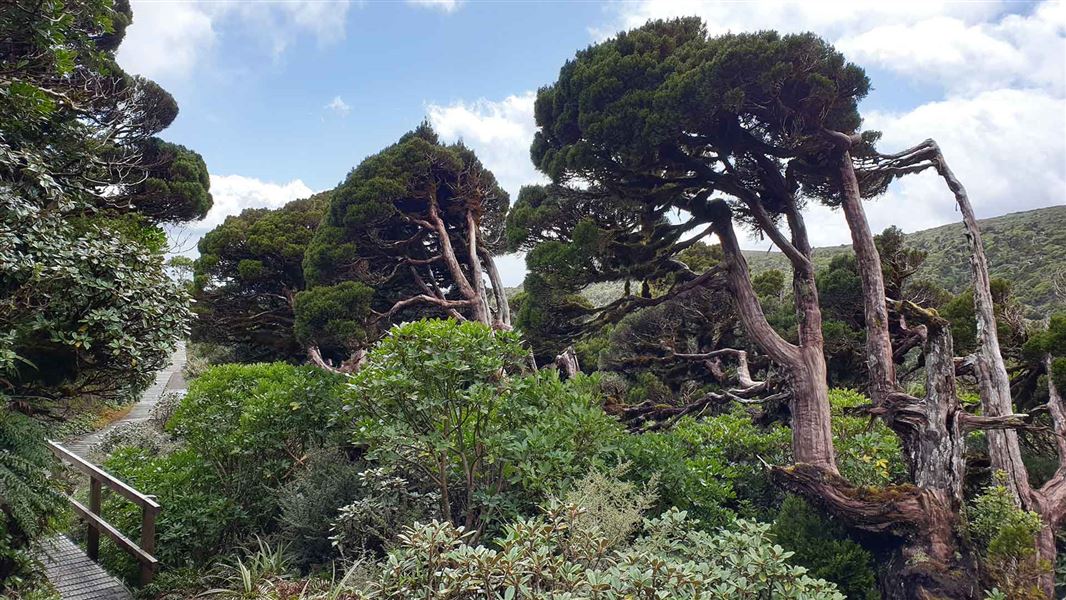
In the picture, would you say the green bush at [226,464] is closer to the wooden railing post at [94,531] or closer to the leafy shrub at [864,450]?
the wooden railing post at [94,531]

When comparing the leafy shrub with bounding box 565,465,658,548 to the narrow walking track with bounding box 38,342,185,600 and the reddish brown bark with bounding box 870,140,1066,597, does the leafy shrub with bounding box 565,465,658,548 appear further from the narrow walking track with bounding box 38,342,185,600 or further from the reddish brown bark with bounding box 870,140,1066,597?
the narrow walking track with bounding box 38,342,185,600

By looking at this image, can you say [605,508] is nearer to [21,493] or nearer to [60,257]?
[21,493]

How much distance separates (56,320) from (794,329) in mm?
10490

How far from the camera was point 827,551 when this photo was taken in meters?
4.16

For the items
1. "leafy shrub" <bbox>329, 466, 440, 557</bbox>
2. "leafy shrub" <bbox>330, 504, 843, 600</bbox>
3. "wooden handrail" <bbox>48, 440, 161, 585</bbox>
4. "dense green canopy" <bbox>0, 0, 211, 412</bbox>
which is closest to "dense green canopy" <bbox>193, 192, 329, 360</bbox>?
"wooden handrail" <bbox>48, 440, 161, 585</bbox>

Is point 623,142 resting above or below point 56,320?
above

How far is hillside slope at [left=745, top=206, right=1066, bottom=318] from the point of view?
552 inches


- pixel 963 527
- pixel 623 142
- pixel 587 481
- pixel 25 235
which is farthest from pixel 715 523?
pixel 25 235

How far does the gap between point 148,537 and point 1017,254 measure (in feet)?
73.9

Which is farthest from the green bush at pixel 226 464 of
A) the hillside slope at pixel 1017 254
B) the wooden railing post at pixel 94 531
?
the hillside slope at pixel 1017 254

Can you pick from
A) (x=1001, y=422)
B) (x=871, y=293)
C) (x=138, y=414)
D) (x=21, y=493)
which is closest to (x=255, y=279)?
(x=138, y=414)

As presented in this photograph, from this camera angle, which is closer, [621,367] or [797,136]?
[797,136]

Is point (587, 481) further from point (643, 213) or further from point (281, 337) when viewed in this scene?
point (281, 337)

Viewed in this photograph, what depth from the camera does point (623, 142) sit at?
6590 millimetres
